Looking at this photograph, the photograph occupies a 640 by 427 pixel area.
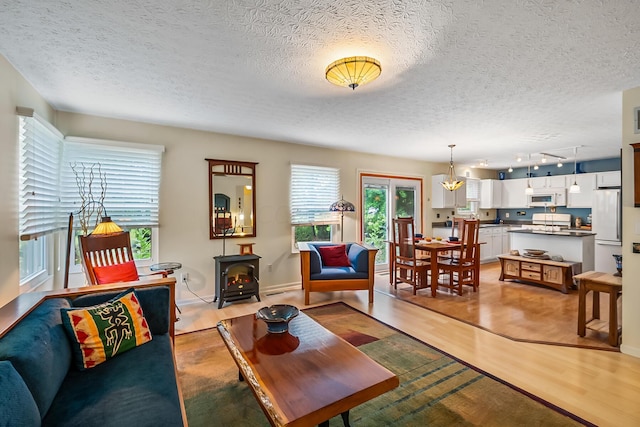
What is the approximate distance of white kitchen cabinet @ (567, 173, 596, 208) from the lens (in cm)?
629

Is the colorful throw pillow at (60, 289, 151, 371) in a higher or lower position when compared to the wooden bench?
higher

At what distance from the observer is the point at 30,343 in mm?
1384

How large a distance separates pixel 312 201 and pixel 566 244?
14.6 ft

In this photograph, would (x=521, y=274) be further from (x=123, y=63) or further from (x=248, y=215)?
(x=123, y=63)

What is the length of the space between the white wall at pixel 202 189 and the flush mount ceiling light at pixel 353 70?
2.55 meters

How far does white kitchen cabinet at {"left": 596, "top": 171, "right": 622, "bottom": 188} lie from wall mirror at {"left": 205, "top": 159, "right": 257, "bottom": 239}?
278 inches

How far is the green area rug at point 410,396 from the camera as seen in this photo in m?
1.83

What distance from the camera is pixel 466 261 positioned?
4609 mm

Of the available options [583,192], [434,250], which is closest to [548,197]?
[583,192]

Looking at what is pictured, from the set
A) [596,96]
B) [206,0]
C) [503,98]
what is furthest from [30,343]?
[596,96]

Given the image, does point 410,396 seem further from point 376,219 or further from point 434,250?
point 376,219

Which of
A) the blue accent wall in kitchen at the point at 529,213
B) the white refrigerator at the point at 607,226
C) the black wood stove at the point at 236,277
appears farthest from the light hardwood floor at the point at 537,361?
the blue accent wall in kitchen at the point at 529,213

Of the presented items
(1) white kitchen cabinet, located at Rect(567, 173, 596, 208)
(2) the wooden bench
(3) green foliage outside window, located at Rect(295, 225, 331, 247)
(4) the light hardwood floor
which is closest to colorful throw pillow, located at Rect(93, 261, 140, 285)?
(4) the light hardwood floor

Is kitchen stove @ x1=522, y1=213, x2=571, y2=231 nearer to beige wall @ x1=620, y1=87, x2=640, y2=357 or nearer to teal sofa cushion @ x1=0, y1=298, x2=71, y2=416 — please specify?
beige wall @ x1=620, y1=87, x2=640, y2=357
